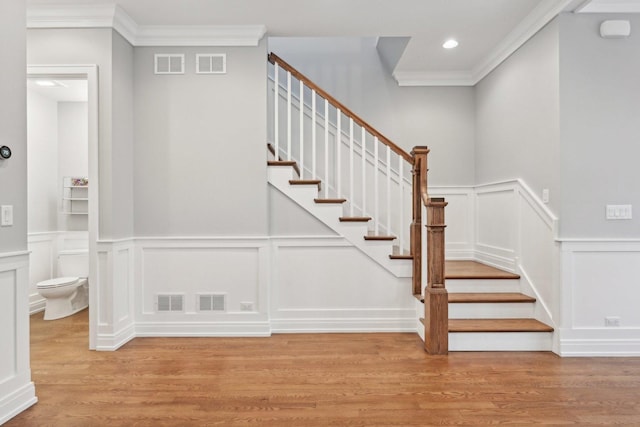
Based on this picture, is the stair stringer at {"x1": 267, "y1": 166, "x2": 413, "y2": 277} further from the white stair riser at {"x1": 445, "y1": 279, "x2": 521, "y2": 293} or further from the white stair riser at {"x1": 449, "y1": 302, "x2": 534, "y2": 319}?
the white stair riser at {"x1": 449, "y1": 302, "x2": 534, "y2": 319}

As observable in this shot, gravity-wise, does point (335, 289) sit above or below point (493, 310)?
above

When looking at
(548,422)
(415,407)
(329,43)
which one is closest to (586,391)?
(548,422)

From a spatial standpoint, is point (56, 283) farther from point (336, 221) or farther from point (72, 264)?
point (336, 221)

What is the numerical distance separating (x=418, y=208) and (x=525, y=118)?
1.32 m

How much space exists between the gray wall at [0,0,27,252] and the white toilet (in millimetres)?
2141

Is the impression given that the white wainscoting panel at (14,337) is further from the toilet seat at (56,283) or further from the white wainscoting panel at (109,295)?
the toilet seat at (56,283)

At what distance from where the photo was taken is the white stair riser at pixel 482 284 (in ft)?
12.5

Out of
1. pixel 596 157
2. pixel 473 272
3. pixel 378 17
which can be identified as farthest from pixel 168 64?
pixel 596 157

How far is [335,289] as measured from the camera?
3889 mm

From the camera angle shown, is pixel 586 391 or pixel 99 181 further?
pixel 99 181

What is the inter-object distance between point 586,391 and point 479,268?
5.74 ft

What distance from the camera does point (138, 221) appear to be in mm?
3785

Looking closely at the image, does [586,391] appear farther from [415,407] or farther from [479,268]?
[479,268]

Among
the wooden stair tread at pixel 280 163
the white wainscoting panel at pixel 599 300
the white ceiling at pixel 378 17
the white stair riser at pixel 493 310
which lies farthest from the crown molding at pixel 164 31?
the white wainscoting panel at pixel 599 300
